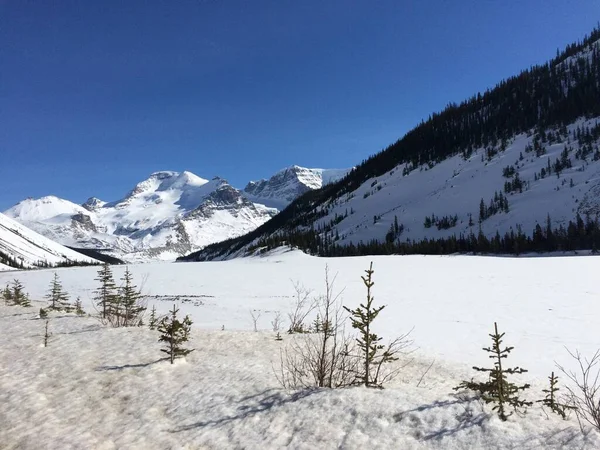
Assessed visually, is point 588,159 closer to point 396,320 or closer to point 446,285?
point 446,285

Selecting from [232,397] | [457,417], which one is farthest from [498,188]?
[232,397]

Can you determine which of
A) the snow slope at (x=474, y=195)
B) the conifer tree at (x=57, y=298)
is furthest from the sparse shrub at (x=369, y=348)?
the snow slope at (x=474, y=195)

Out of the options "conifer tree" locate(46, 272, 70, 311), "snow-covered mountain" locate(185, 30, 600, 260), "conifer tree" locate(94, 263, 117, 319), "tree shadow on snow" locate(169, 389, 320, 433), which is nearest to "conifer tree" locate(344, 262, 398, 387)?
"tree shadow on snow" locate(169, 389, 320, 433)

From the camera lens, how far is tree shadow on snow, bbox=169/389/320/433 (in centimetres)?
425

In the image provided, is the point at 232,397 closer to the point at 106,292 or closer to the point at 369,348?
the point at 369,348

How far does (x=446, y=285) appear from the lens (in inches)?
880

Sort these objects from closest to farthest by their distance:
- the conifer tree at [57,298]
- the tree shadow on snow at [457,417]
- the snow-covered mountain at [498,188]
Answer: the tree shadow on snow at [457,417] < the conifer tree at [57,298] < the snow-covered mountain at [498,188]

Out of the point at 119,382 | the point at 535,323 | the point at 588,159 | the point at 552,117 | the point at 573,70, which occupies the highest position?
the point at 573,70

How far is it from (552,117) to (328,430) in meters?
191

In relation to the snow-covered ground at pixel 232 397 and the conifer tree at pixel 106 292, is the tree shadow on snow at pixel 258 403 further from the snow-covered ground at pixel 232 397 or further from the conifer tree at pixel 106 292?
the conifer tree at pixel 106 292

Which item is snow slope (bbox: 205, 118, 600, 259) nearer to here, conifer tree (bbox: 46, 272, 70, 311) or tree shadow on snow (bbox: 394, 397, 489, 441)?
conifer tree (bbox: 46, 272, 70, 311)

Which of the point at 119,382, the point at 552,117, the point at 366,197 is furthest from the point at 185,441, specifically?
the point at 552,117

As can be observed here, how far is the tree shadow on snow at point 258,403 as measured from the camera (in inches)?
167

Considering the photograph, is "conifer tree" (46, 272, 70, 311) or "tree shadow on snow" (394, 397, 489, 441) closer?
"tree shadow on snow" (394, 397, 489, 441)
